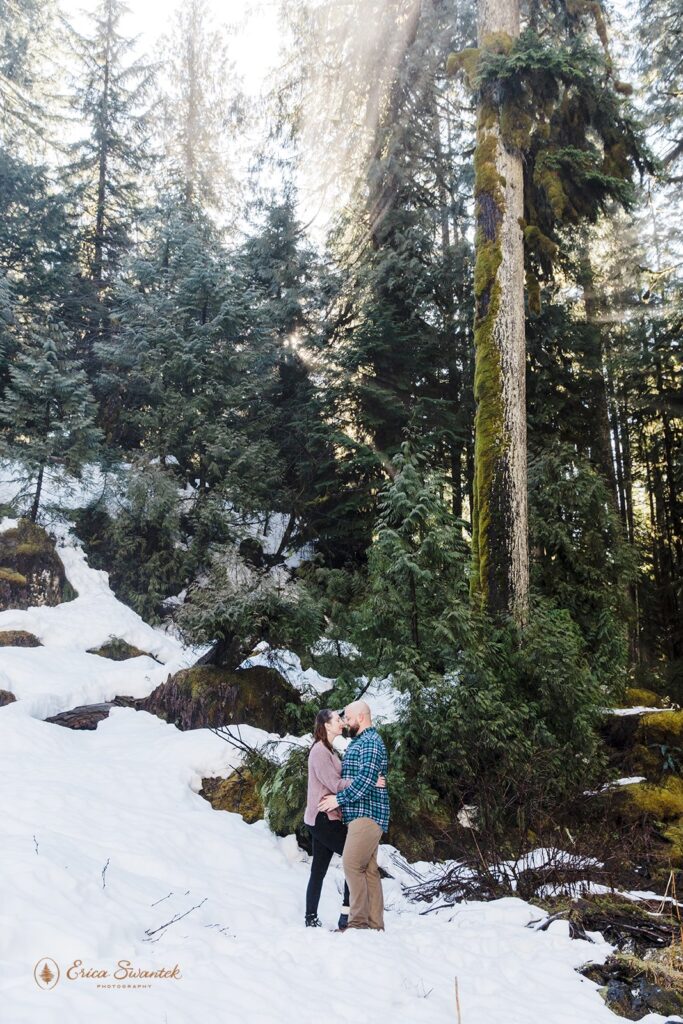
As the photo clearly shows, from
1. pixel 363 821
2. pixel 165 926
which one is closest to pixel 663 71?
pixel 363 821

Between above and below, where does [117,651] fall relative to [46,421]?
below

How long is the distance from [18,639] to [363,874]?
771cm

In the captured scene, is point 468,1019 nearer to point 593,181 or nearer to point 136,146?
point 593,181

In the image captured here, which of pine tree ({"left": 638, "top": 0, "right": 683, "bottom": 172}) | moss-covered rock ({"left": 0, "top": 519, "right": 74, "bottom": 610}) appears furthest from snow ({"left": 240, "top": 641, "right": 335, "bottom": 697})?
pine tree ({"left": 638, "top": 0, "right": 683, "bottom": 172})

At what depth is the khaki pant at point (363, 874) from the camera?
4.58m

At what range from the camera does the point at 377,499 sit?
51.2 ft

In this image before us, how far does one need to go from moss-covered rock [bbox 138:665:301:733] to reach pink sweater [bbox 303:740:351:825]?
3.79 m

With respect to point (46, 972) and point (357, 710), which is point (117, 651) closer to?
point (357, 710)

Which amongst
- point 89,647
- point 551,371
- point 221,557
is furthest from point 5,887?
point 551,371

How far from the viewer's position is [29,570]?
40.7ft

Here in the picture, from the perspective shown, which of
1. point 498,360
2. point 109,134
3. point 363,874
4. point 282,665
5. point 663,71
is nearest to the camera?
point 363,874

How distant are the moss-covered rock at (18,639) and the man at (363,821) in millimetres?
7272

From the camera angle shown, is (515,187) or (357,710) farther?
(515,187)

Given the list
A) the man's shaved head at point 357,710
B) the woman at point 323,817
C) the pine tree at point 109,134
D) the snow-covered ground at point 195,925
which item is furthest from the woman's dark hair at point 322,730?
the pine tree at point 109,134
